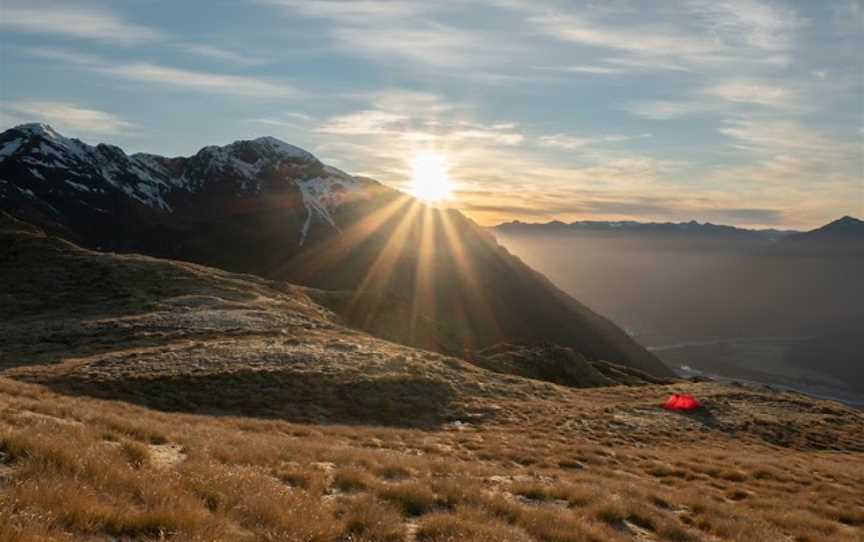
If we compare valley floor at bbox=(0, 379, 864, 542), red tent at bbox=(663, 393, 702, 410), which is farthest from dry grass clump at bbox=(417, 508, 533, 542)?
Answer: red tent at bbox=(663, 393, 702, 410)

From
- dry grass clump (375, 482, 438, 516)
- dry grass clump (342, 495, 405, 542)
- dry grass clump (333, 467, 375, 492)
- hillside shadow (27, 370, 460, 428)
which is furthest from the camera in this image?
hillside shadow (27, 370, 460, 428)

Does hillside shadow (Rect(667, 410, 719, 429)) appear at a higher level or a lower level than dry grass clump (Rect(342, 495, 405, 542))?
lower

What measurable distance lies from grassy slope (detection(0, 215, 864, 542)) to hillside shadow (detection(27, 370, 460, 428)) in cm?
14

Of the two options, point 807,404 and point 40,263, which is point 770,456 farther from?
point 40,263

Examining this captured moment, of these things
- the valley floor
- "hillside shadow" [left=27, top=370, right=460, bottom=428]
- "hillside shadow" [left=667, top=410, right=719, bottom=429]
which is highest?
the valley floor

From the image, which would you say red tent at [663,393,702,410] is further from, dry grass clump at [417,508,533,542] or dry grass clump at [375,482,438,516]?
dry grass clump at [417,508,533,542]

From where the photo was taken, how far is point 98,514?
710 centimetres

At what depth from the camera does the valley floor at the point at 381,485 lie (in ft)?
25.4

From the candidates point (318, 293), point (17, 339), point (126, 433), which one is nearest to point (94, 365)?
point (17, 339)

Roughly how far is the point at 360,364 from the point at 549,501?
25.3 meters

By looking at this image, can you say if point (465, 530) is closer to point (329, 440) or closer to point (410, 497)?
point (410, 497)

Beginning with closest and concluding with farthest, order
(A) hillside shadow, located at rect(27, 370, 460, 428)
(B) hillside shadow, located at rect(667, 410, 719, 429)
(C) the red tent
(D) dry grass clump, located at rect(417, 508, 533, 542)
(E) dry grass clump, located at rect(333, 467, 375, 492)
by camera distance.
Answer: (D) dry grass clump, located at rect(417, 508, 533, 542), (E) dry grass clump, located at rect(333, 467, 375, 492), (A) hillside shadow, located at rect(27, 370, 460, 428), (B) hillside shadow, located at rect(667, 410, 719, 429), (C) the red tent

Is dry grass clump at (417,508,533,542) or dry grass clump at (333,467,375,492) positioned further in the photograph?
dry grass clump at (333,467,375,492)

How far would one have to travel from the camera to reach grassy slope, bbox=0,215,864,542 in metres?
8.60
